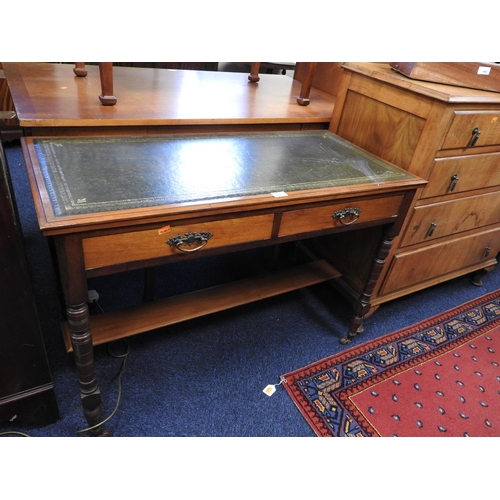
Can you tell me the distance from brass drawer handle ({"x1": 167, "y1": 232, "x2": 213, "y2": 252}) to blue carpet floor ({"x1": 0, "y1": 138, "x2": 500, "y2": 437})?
0.69 metres

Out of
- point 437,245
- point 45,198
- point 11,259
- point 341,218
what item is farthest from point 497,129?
point 11,259

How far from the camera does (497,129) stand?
1.58 metres

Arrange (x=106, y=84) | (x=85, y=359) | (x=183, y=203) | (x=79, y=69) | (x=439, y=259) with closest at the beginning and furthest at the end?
(x=183, y=203) → (x=85, y=359) → (x=106, y=84) → (x=79, y=69) → (x=439, y=259)

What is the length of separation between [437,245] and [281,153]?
0.97 metres

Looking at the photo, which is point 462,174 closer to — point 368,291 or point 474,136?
point 474,136

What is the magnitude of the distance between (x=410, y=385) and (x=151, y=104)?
1.57 m

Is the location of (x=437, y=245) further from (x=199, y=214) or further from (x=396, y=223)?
(x=199, y=214)

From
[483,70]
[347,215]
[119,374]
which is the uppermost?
[483,70]

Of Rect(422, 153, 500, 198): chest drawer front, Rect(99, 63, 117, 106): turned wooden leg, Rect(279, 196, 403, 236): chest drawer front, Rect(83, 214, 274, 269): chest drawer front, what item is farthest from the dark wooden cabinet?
Rect(422, 153, 500, 198): chest drawer front

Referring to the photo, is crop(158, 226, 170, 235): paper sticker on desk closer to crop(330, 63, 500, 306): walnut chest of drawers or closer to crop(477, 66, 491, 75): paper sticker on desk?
crop(330, 63, 500, 306): walnut chest of drawers

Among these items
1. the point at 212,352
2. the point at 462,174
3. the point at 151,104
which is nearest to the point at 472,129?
the point at 462,174

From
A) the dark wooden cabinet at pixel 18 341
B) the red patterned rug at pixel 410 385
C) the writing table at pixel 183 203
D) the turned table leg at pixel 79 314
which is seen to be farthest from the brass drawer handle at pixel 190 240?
the red patterned rug at pixel 410 385

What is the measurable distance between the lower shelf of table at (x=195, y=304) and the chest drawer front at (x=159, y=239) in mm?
450

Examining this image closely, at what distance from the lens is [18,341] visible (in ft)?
3.67
